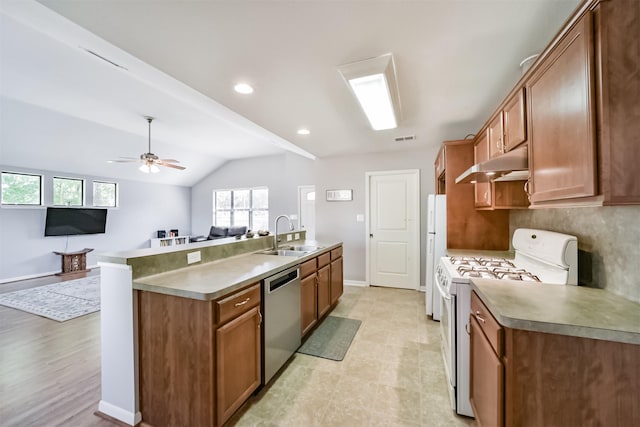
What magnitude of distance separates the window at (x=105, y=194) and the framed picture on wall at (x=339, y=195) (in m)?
5.74

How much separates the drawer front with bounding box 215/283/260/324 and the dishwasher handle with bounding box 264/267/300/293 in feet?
0.39

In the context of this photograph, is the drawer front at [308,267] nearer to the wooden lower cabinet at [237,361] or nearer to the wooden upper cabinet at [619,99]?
the wooden lower cabinet at [237,361]

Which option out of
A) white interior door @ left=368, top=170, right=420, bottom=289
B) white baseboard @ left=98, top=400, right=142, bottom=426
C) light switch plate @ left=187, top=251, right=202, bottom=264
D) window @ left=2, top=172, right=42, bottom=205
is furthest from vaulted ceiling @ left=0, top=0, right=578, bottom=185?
white baseboard @ left=98, top=400, right=142, bottom=426

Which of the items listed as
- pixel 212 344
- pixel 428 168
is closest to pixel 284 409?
pixel 212 344

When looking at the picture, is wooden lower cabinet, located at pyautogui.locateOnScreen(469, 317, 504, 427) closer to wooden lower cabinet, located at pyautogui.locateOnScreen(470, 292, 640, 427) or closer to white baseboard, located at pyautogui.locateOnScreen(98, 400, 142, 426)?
wooden lower cabinet, located at pyautogui.locateOnScreen(470, 292, 640, 427)

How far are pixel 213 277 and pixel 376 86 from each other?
198 centimetres

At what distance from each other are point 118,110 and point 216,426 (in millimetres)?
4436

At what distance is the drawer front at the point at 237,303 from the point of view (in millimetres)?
1488

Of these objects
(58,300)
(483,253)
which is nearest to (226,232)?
(58,300)

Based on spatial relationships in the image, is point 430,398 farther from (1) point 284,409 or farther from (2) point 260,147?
(2) point 260,147

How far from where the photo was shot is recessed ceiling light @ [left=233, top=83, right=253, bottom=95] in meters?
2.12

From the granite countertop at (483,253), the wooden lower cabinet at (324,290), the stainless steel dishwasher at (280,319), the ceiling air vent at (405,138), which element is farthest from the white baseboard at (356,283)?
the ceiling air vent at (405,138)

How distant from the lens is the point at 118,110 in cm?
384

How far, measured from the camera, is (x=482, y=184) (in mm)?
2680
